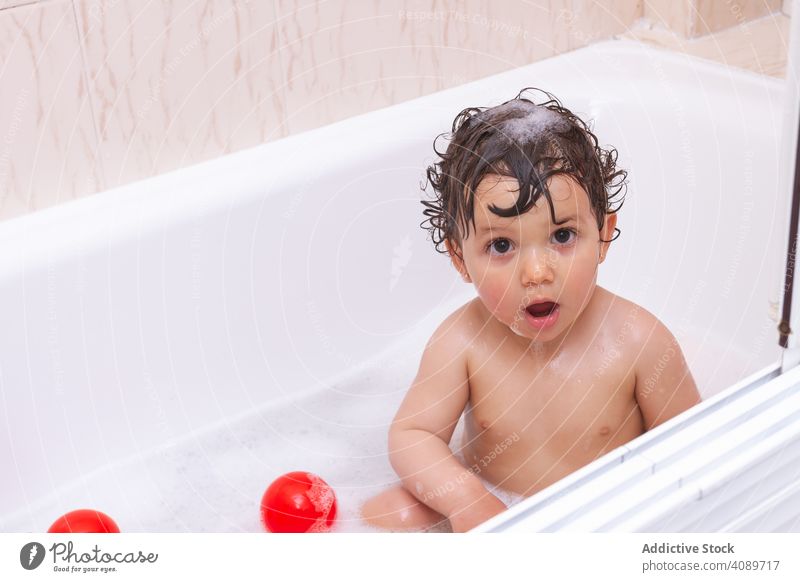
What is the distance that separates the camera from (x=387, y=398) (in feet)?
3.78

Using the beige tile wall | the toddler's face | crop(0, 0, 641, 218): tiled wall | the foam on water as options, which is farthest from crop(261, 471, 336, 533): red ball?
the beige tile wall

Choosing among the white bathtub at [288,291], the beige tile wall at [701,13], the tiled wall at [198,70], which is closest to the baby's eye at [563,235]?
the white bathtub at [288,291]

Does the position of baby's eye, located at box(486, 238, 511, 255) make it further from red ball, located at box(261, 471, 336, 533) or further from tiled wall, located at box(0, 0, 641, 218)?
tiled wall, located at box(0, 0, 641, 218)

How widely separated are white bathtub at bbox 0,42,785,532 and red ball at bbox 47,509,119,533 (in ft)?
0.21

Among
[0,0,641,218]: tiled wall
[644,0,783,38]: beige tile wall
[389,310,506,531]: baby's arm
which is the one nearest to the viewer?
[389,310,506,531]: baby's arm

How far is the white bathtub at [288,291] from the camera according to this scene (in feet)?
3.27

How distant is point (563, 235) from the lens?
0.78 metres

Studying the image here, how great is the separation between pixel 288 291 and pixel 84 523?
324mm

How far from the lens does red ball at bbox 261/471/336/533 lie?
3.04 ft

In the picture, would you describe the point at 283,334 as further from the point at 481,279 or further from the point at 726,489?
the point at 726,489

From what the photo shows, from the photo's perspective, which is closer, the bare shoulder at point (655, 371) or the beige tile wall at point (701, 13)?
the bare shoulder at point (655, 371)

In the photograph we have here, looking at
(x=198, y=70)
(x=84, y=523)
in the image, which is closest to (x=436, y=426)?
(x=84, y=523)

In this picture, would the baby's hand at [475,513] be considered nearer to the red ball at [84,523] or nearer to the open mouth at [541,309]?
the open mouth at [541,309]

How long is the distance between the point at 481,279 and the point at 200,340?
39 centimetres
